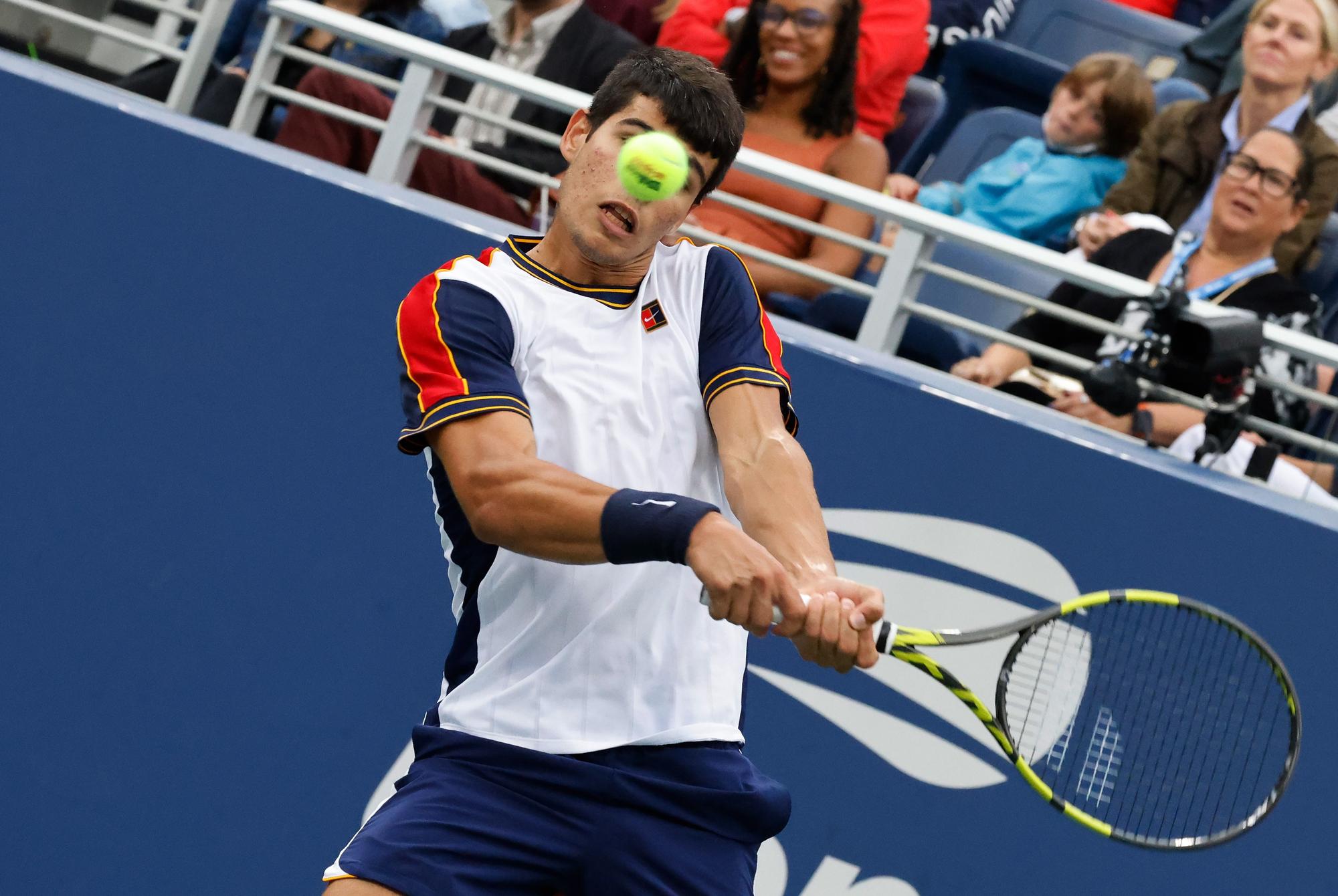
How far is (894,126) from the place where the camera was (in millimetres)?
5609

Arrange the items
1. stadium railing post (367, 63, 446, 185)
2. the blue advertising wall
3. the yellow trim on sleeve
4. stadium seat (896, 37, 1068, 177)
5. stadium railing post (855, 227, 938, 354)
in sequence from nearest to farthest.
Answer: the yellow trim on sleeve < the blue advertising wall < stadium railing post (855, 227, 938, 354) < stadium railing post (367, 63, 446, 185) < stadium seat (896, 37, 1068, 177)

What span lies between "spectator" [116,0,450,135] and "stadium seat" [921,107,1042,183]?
1.78 meters

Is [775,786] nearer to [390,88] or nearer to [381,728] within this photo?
[381,728]

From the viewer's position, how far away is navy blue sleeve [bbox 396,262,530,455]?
7.28 ft

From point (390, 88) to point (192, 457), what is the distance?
1.04m

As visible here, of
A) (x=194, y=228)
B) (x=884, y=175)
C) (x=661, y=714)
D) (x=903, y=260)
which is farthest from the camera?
(x=884, y=175)

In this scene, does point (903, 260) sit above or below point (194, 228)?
above

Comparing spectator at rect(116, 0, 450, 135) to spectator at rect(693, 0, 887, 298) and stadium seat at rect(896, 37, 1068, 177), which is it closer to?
spectator at rect(693, 0, 887, 298)

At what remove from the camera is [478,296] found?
92.7 inches

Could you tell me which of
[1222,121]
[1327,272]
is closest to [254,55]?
[1222,121]

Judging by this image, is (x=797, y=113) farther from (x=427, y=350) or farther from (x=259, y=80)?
(x=427, y=350)

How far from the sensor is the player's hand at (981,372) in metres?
3.93

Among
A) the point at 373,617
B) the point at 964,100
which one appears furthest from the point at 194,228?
the point at 964,100

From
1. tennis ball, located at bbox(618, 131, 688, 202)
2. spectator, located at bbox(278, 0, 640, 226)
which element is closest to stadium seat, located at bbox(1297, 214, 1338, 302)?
spectator, located at bbox(278, 0, 640, 226)
